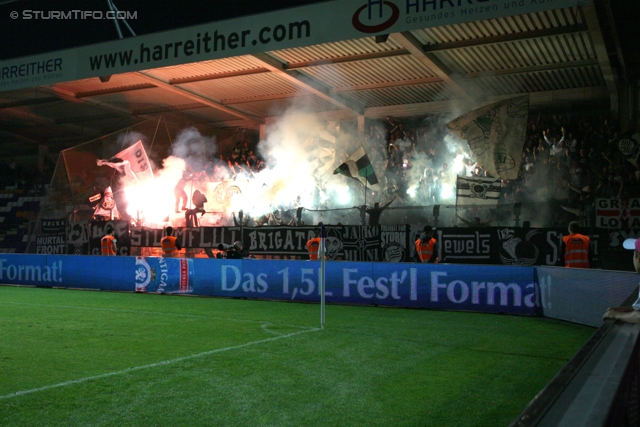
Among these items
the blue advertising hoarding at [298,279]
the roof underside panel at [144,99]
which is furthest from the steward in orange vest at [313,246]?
the roof underside panel at [144,99]

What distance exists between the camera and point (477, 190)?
62.3 feet

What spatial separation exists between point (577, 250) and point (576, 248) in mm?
47

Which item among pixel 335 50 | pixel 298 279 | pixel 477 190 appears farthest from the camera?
pixel 335 50

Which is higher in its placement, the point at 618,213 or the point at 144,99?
the point at 144,99

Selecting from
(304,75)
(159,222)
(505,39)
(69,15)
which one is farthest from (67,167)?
(505,39)

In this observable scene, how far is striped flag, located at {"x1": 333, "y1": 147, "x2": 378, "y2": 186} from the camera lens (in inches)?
914

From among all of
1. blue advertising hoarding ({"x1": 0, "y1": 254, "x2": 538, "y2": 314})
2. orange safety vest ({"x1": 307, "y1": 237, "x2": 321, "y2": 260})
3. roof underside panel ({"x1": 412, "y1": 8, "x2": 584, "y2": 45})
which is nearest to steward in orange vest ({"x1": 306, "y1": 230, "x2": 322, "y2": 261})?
orange safety vest ({"x1": 307, "y1": 237, "x2": 321, "y2": 260})

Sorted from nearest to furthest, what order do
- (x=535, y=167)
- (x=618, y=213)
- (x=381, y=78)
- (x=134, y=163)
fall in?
(x=618, y=213)
(x=535, y=167)
(x=381, y=78)
(x=134, y=163)

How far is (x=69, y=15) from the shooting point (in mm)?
19844

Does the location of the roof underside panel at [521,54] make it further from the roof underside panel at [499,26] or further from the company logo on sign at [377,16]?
the company logo on sign at [377,16]

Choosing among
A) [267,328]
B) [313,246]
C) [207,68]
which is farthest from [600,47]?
[267,328]

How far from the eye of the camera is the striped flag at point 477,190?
1884cm

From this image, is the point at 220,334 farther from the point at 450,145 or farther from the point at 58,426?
the point at 450,145

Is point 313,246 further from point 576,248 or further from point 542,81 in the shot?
point 542,81
